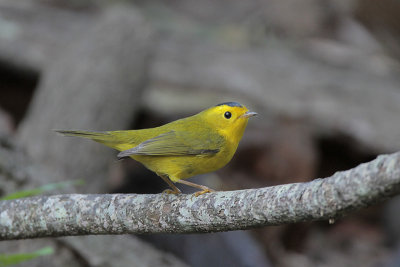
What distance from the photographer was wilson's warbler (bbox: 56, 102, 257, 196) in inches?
161

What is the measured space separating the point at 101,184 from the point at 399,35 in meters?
5.24

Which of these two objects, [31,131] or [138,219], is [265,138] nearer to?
[31,131]

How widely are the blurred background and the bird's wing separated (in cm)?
144

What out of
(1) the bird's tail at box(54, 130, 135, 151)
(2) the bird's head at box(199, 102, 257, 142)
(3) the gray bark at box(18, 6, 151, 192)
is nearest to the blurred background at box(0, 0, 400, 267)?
(3) the gray bark at box(18, 6, 151, 192)

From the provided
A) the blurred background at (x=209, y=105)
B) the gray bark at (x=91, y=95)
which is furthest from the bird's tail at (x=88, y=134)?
the gray bark at (x=91, y=95)

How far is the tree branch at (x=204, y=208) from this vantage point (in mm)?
2410

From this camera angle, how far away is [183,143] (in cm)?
422

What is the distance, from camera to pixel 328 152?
975 centimetres

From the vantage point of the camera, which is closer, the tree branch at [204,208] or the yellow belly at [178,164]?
the tree branch at [204,208]

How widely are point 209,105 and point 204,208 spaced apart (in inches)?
261

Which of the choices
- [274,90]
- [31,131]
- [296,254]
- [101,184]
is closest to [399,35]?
[274,90]

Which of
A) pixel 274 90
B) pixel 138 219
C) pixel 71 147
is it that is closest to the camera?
pixel 138 219

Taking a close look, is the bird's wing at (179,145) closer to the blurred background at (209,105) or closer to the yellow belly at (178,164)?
the yellow belly at (178,164)

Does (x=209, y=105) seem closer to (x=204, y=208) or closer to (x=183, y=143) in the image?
(x=183, y=143)
